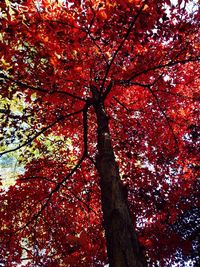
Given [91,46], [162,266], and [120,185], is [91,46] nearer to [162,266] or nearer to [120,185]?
[120,185]

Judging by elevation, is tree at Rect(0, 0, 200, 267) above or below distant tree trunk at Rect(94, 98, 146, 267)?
above

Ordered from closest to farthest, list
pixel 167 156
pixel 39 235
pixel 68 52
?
pixel 68 52 → pixel 39 235 → pixel 167 156

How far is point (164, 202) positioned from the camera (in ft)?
35.5

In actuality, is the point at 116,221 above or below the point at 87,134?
below

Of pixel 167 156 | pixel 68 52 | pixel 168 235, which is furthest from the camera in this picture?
pixel 167 156

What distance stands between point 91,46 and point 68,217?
6603 millimetres

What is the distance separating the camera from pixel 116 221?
4.26 m

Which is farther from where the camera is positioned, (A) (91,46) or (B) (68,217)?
(B) (68,217)

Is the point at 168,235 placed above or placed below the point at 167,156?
below

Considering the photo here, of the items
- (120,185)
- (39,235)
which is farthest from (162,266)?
(120,185)

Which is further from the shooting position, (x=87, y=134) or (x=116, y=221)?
(x=87, y=134)

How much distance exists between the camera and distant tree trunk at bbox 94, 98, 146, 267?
150 inches

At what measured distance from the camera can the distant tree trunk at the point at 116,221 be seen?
3.81 meters

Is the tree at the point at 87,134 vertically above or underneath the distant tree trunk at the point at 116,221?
above
